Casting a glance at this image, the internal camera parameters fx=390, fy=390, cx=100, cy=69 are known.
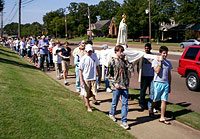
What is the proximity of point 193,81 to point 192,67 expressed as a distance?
534mm

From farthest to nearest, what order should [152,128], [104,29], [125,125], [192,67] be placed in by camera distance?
[104,29] → [192,67] → [152,128] → [125,125]

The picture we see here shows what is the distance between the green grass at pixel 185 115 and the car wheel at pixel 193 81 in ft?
10.6

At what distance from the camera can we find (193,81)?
48.1ft

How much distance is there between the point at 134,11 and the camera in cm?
8488

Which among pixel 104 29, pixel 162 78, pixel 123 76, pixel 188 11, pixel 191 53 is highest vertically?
pixel 188 11

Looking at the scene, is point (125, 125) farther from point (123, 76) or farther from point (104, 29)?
point (104, 29)


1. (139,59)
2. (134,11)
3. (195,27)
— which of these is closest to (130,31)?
(134,11)

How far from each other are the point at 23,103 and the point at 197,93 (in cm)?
775

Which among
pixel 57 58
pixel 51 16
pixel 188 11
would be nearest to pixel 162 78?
pixel 57 58

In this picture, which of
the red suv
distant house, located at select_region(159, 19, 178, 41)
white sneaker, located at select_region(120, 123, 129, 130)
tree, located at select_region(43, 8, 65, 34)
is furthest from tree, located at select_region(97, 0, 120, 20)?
white sneaker, located at select_region(120, 123, 129, 130)

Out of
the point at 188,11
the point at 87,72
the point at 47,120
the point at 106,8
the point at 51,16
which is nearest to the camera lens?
the point at 47,120

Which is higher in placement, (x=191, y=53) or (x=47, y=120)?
(x=191, y=53)

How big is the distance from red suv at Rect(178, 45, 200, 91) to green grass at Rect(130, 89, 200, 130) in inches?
130

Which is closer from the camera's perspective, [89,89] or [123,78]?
[123,78]
